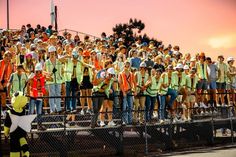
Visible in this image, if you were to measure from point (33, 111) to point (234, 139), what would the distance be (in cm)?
1139

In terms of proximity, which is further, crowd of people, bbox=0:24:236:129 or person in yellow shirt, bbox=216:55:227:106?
person in yellow shirt, bbox=216:55:227:106

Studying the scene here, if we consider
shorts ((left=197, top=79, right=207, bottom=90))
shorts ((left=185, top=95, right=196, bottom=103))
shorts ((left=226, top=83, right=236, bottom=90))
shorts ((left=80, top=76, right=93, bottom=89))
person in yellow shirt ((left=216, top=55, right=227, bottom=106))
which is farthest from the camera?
shorts ((left=226, top=83, right=236, bottom=90))

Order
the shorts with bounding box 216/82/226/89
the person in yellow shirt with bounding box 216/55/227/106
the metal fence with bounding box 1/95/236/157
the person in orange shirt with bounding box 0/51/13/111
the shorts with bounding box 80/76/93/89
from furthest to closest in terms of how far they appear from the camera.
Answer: the shorts with bounding box 216/82/226/89, the person in yellow shirt with bounding box 216/55/227/106, the shorts with bounding box 80/76/93/89, the metal fence with bounding box 1/95/236/157, the person in orange shirt with bounding box 0/51/13/111

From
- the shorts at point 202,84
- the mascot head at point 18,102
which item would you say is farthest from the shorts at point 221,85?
the mascot head at point 18,102

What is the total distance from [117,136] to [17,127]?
6404 millimetres

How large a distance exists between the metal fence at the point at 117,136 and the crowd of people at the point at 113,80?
0.27m

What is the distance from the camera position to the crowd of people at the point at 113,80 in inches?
580

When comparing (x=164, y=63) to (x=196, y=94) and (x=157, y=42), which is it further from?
(x=157, y=42)

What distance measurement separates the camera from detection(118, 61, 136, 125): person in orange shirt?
634 inches

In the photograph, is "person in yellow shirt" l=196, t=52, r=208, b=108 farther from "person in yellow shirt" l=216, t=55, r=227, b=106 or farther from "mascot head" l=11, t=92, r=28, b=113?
"mascot head" l=11, t=92, r=28, b=113

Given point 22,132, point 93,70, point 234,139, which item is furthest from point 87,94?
point 234,139

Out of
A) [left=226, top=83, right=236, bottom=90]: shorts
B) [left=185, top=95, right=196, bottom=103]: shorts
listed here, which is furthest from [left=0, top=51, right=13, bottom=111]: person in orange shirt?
[left=226, top=83, right=236, bottom=90]: shorts

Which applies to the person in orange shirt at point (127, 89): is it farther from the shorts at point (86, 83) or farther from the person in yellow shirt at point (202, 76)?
the person in yellow shirt at point (202, 76)

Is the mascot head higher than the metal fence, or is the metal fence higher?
the mascot head
